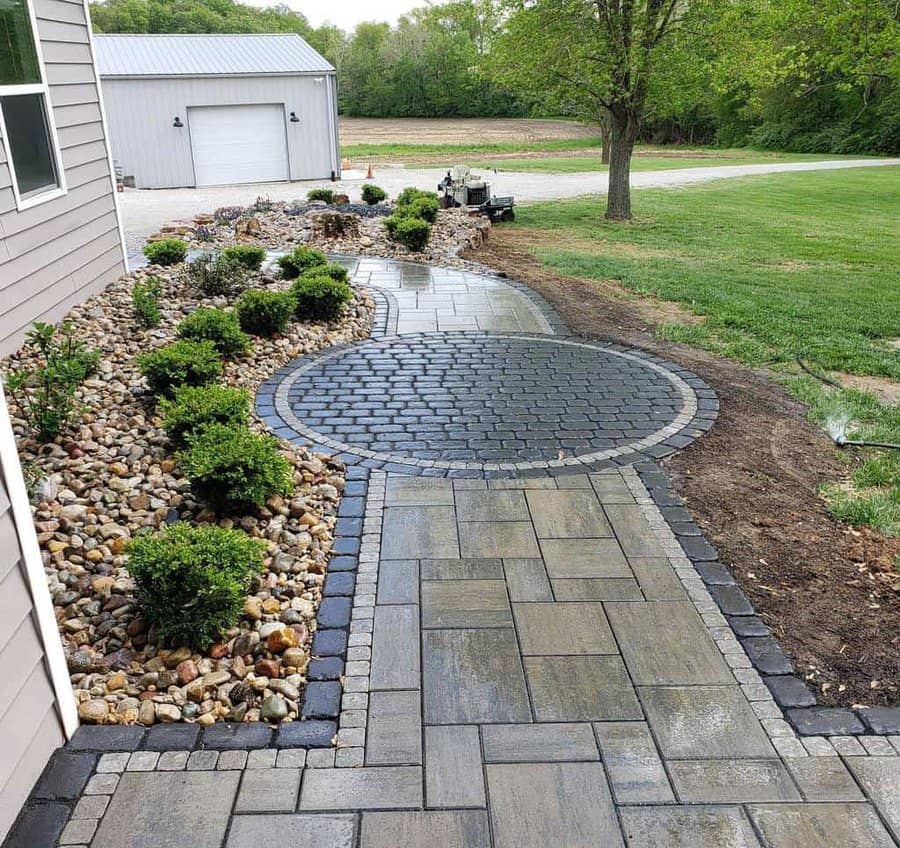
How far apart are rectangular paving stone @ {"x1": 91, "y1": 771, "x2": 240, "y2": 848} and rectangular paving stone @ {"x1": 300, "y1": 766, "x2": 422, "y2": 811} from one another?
0.24 meters

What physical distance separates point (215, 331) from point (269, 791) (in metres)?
4.10

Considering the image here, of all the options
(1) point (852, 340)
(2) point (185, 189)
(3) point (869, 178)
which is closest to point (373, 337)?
(1) point (852, 340)

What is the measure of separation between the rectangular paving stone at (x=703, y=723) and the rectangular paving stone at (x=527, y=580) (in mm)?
674

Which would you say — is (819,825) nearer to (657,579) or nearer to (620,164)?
(657,579)

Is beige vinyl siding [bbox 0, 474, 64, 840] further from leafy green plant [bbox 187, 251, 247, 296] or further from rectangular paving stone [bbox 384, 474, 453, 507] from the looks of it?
leafy green plant [bbox 187, 251, 247, 296]

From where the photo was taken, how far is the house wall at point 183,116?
64.8ft

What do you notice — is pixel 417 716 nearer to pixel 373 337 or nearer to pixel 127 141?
pixel 373 337

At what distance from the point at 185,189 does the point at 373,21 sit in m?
47.7

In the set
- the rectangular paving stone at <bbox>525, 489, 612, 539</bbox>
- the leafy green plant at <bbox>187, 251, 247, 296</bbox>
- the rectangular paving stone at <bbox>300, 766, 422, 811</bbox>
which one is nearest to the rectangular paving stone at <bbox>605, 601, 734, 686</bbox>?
the rectangular paving stone at <bbox>525, 489, 612, 539</bbox>

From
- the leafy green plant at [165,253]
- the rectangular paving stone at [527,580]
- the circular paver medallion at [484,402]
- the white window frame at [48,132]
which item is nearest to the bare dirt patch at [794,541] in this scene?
the circular paver medallion at [484,402]

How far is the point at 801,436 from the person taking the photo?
505 cm

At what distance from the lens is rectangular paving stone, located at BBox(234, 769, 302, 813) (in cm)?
227

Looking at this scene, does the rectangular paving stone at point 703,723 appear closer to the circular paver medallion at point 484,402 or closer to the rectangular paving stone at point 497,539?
the rectangular paving stone at point 497,539

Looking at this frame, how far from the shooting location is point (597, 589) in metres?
3.38
